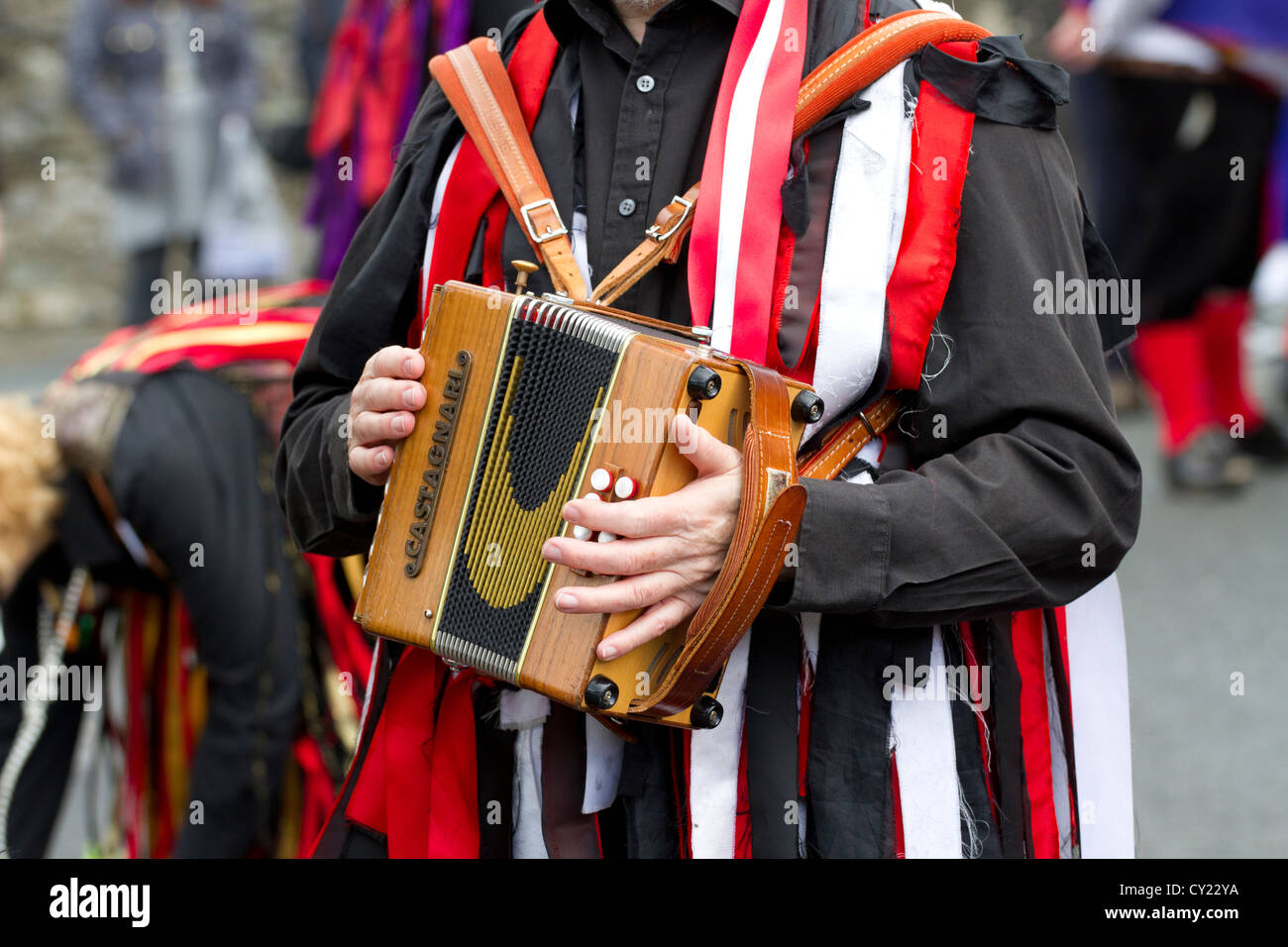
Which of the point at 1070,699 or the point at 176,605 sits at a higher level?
the point at 176,605

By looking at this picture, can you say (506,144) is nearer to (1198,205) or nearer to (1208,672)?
(1208,672)

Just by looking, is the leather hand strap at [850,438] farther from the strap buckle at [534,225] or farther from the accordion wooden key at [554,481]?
the strap buckle at [534,225]

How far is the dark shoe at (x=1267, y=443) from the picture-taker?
17.5ft

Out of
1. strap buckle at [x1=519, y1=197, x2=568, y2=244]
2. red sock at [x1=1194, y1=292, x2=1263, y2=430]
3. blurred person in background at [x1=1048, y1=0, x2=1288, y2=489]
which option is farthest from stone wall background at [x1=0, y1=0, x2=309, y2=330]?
strap buckle at [x1=519, y1=197, x2=568, y2=244]

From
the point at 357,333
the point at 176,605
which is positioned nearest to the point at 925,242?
the point at 357,333

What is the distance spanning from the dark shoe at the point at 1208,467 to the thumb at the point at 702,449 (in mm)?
4038

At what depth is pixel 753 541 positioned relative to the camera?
1.52 metres

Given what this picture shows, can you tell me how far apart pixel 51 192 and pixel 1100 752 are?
311 inches

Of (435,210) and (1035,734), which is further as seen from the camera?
(435,210)

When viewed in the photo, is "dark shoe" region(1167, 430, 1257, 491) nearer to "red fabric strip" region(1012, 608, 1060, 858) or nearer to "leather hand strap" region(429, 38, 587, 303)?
"red fabric strip" region(1012, 608, 1060, 858)

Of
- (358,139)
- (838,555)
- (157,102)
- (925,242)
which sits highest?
(157,102)

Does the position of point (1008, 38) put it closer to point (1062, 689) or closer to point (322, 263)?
point (1062, 689)

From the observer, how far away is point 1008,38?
173 centimetres

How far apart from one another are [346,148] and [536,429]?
9.65 ft
